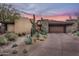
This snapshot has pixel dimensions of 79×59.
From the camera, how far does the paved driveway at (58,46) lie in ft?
8.51

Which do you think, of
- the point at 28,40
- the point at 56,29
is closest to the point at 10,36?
the point at 28,40

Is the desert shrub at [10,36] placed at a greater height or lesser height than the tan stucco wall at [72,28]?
lesser

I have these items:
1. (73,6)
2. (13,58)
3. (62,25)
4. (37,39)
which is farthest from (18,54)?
(73,6)

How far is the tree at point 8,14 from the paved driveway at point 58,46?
492 millimetres

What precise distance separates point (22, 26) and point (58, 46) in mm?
527

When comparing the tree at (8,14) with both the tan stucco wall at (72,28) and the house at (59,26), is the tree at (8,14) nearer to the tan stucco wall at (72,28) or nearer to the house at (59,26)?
the house at (59,26)

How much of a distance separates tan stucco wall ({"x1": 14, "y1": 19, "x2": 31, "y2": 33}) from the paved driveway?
271 mm

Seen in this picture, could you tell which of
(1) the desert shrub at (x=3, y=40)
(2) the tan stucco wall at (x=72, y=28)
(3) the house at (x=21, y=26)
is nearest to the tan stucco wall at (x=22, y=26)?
(3) the house at (x=21, y=26)

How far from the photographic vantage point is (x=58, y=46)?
2613 mm

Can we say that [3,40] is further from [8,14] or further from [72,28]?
[72,28]

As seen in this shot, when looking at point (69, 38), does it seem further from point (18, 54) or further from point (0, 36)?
point (0, 36)

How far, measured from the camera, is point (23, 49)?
102 inches

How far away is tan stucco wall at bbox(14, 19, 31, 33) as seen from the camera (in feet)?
8.68

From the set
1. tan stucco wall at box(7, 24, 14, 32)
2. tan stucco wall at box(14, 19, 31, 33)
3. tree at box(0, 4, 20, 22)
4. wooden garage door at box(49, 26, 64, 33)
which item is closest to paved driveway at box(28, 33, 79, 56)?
wooden garage door at box(49, 26, 64, 33)
